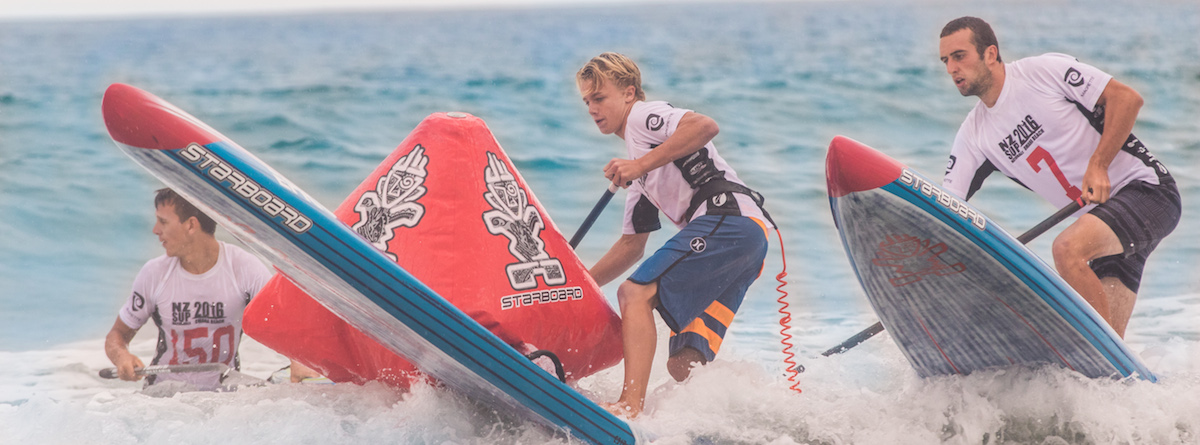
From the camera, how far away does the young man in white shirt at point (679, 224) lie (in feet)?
10.8

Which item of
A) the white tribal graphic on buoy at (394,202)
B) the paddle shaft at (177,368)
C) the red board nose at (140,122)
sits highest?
the red board nose at (140,122)

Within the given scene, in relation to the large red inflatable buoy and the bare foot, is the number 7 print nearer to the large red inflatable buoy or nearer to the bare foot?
the large red inflatable buoy

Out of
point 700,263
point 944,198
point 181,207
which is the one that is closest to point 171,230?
point 181,207

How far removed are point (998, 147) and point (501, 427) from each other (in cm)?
216

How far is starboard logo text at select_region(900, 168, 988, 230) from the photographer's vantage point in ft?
9.95

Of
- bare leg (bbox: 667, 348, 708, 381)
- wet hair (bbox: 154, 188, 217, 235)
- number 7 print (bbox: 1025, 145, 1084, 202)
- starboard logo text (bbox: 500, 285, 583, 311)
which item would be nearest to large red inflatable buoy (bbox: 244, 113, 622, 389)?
starboard logo text (bbox: 500, 285, 583, 311)

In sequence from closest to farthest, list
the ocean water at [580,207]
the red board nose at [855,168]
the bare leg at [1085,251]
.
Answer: the red board nose at [855,168]
the ocean water at [580,207]
the bare leg at [1085,251]

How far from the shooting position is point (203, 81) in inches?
754

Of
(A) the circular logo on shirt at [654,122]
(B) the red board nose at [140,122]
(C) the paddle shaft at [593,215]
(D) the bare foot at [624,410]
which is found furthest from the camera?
(C) the paddle shaft at [593,215]

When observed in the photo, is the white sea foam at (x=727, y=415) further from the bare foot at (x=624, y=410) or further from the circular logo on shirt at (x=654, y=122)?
the circular logo on shirt at (x=654, y=122)

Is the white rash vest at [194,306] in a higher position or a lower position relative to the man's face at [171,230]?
lower

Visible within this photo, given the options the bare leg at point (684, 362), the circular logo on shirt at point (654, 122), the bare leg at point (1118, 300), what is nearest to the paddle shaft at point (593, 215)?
the circular logo on shirt at point (654, 122)

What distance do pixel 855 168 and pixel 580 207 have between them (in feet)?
20.5

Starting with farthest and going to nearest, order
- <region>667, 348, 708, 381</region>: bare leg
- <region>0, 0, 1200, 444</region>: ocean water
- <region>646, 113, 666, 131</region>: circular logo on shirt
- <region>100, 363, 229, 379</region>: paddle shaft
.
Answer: <region>100, 363, 229, 379</region>: paddle shaft
<region>667, 348, 708, 381</region>: bare leg
<region>646, 113, 666, 131</region>: circular logo on shirt
<region>0, 0, 1200, 444</region>: ocean water
